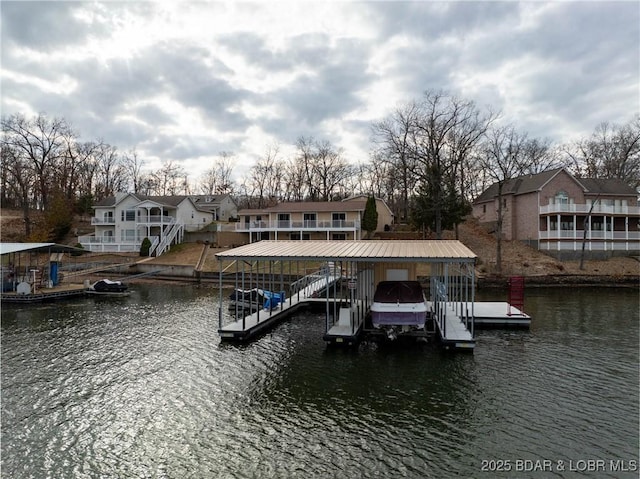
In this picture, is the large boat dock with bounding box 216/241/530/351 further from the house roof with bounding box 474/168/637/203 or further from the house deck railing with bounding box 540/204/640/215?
the house roof with bounding box 474/168/637/203

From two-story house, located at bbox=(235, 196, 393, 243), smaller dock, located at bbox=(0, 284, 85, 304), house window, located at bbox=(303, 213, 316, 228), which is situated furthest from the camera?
house window, located at bbox=(303, 213, 316, 228)

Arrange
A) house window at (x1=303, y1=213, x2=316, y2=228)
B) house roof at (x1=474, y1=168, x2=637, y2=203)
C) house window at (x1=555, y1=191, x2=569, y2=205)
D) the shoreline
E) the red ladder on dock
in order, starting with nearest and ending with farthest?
the red ladder on dock, the shoreline, house window at (x1=555, y1=191, x2=569, y2=205), house roof at (x1=474, y1=168, x2=637, y2=203), house window at (x1=303, y1=213, x2=316, y2=228)

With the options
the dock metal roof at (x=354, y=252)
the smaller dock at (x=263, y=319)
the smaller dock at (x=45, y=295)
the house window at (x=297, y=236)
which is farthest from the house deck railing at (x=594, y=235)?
the smaller dock at (x=45, y=295)

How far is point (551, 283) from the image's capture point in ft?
113

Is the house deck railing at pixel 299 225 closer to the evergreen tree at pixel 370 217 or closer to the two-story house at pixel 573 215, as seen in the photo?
the evergreen tree at pixel 370 217

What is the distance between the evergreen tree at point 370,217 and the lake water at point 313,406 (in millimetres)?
28739

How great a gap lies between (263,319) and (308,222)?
2788cm

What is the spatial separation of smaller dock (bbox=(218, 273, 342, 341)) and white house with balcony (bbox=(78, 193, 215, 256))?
2671 cm

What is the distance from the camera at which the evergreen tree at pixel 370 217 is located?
46750mm

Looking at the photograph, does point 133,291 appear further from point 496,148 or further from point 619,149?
point 619,149

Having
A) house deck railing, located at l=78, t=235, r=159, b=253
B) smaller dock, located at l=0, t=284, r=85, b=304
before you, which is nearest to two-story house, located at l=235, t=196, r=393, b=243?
house deck railing, located at l=78, t=235, r=159, b=253

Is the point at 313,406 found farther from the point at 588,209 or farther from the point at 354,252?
the point at 588,209

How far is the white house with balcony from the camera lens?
48.7 metres

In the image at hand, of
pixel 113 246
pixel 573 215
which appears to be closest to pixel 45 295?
pixel 113 246
